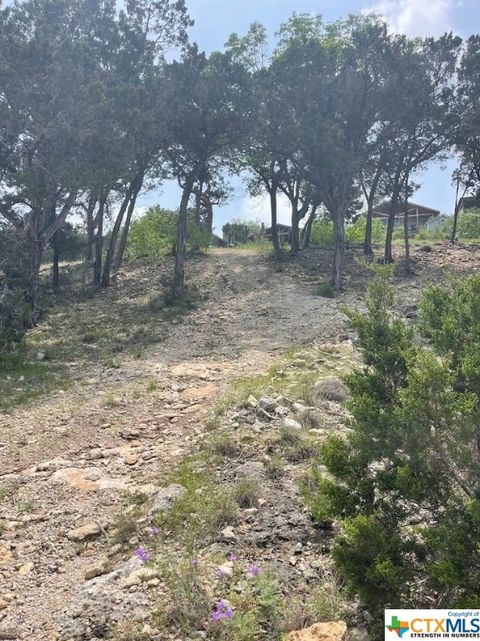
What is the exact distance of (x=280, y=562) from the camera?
172 inches

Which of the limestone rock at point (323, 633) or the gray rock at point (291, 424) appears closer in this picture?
the limestone rock at point (323, 633)

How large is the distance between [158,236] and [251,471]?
28.4 m

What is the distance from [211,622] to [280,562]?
0.90 m

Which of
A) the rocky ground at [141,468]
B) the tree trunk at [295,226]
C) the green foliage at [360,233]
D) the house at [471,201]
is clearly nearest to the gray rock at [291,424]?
the rocky ground at [141,468]

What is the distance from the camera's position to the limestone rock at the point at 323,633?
320cm

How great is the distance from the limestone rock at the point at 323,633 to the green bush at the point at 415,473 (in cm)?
27

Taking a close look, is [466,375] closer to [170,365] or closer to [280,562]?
[280,562]

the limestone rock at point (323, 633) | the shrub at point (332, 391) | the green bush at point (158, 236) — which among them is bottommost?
the limestone rock at point (323, 633)

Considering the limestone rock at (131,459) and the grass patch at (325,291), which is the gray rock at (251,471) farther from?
the grass patch at (325,291)

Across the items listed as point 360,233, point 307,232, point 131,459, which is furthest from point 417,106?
point 131,459

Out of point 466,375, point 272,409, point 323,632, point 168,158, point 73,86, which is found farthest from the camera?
point 168,158

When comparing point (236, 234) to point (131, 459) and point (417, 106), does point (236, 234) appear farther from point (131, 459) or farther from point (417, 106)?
point (131, 459)

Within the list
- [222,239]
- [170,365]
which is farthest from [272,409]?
[222,239]

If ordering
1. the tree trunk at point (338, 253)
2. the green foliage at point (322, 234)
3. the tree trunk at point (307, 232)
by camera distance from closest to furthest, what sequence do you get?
the tree trunk at point (338, 253), the tree trunk at point (307, 232), the green foliage at point (322, 234)
